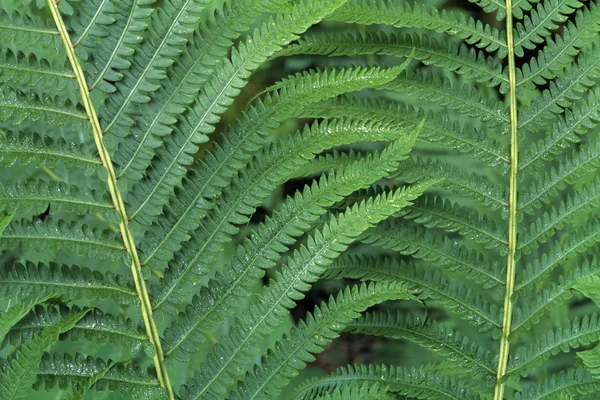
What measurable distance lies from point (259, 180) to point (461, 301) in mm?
392

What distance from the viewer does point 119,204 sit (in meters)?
0.94

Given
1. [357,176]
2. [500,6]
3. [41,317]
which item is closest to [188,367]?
[41,317]

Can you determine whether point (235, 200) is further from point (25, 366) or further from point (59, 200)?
point (25, 366)

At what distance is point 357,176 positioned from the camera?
90 centimetres

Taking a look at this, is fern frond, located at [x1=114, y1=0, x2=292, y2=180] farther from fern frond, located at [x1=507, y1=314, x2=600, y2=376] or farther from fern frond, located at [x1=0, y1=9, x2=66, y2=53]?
fern frond, located at [x1=507, y1=314, x2=600, y2=376]

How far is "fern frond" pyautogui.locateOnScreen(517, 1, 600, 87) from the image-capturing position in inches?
40.9

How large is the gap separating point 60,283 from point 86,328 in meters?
0.07

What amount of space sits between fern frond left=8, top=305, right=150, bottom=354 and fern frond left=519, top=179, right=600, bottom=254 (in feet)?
1.98

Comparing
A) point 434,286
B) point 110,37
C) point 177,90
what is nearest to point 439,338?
point 434,286

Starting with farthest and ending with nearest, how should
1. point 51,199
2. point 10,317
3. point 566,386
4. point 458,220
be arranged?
point 458,220 < point 566,386 < point 51,199 < point 10,317

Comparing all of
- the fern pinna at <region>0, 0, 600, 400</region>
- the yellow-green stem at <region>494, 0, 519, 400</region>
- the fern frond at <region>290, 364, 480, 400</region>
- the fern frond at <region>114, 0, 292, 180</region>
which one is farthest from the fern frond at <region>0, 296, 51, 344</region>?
the yellow-green stem at <region>494, 0, 519, 400</region>

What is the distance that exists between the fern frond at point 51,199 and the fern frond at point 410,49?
37 cm

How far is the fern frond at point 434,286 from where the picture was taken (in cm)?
109

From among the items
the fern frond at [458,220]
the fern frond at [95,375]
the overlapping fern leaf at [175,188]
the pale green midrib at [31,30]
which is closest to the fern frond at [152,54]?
the overlapping fern leaf at [175,188]
